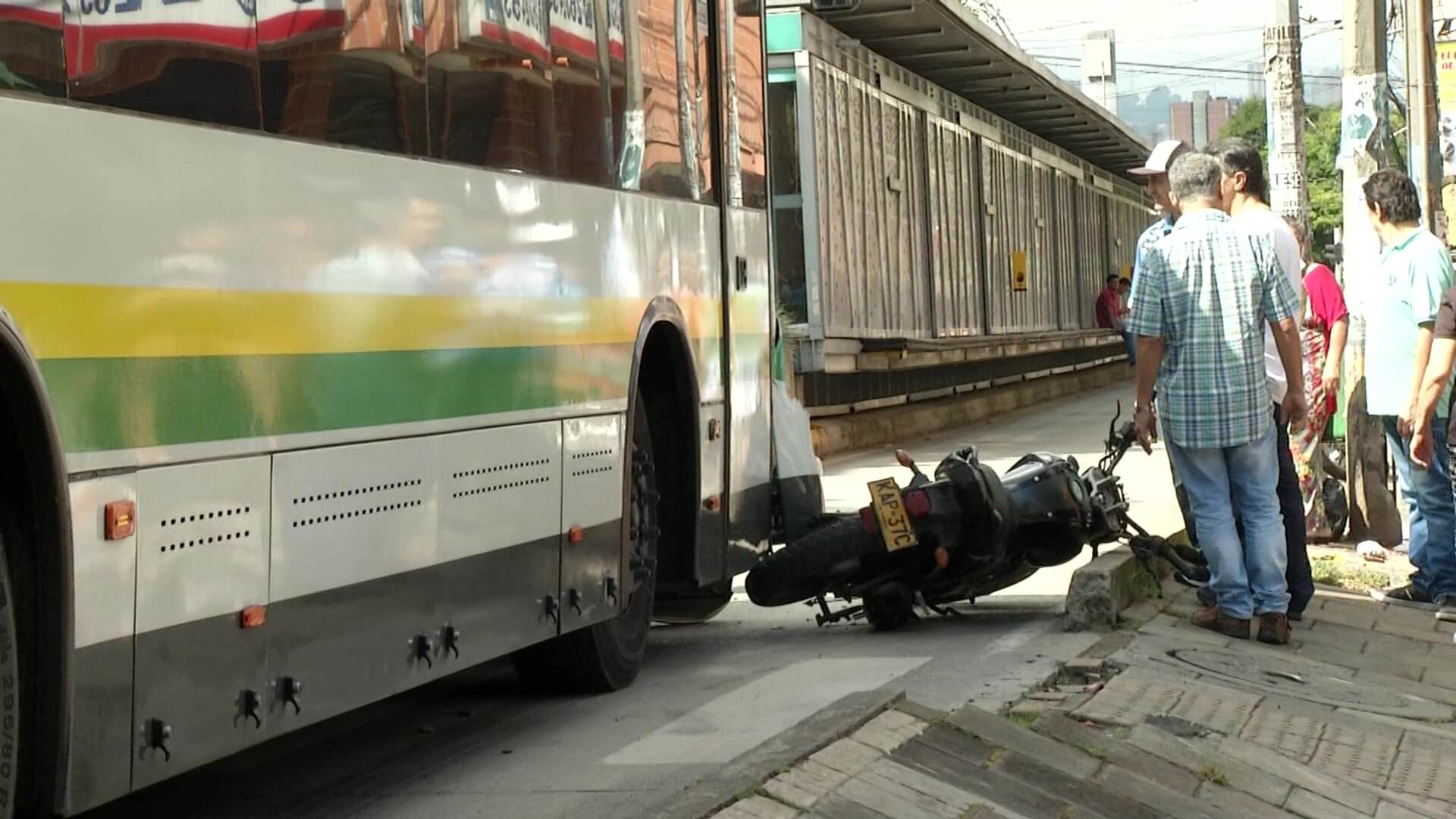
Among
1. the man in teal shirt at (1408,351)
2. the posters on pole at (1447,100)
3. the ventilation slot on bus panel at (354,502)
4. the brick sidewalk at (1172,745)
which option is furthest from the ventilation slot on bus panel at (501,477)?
the posters on pole at (1447,100)

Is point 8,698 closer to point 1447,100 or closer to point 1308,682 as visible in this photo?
point 1308,682

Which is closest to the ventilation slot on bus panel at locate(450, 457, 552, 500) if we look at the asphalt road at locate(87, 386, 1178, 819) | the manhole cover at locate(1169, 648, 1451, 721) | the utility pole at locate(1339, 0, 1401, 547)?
the asphalt road at locate(87, 386, 1178, 819)

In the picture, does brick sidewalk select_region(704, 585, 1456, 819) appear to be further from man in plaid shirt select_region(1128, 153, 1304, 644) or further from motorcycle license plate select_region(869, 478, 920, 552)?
motorcycle license plate select_region(869, 478, 920, 552)

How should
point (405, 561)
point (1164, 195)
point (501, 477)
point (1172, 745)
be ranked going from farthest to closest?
point (1164, 195) → point (1172, 745) → point (501, 477) → point (405, 561)

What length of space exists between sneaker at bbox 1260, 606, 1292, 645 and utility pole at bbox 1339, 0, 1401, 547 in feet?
12.7

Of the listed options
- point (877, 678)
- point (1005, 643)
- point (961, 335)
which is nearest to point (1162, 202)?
point (1005, 643)

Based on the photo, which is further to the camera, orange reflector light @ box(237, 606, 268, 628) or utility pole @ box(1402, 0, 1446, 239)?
utility pole @ box(1402, 0, 1446, 239)

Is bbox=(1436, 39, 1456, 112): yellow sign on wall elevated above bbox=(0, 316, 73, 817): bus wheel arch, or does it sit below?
above

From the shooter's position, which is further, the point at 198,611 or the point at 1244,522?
the point at 1244,522

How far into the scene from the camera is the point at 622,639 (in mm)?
8117

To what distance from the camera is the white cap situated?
375 inches

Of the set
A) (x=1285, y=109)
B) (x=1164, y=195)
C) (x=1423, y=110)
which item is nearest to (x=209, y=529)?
(x=1164, y=195)

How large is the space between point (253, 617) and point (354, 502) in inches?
22.7

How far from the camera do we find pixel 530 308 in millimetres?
6742
